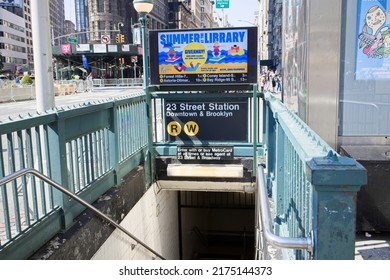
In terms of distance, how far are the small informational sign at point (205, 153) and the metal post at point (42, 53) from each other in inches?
103

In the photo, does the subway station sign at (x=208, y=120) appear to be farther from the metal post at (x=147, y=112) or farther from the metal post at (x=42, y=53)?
the metal post at (x=42, y=53)

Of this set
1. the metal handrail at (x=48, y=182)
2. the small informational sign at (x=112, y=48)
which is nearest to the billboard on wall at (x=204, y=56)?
the metal handrail at (x=48, y=182)

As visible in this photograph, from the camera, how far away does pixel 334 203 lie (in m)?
1.66

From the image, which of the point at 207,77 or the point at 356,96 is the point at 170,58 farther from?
the point at 356,96

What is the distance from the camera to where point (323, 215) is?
169cm

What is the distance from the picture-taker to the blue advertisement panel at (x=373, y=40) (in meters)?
4.55

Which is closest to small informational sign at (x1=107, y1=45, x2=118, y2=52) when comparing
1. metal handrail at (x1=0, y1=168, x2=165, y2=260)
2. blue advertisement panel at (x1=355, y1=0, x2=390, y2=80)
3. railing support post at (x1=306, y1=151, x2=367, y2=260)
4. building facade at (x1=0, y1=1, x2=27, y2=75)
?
building facade at (x1=0, y1=1, x2=27, y2=75)

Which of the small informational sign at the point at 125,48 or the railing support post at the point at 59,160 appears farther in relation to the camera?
the small informational sign at the point at 125,48

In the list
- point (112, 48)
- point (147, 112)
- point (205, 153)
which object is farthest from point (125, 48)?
point (205, 153)

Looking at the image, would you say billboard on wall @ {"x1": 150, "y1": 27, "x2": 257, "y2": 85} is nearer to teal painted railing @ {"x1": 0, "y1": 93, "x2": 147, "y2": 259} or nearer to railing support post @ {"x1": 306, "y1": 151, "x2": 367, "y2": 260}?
teal painted railing @ {"x1": 0, "y1": 93, "x2": 147, "y2": 259}

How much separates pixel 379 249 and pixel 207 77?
408 cm

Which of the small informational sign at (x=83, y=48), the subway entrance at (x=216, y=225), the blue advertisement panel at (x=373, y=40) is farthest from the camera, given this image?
the small informational sign at (x=83, y=48)

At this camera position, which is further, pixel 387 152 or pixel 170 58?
pixel 170 58

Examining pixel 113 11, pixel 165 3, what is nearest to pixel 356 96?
pixel 113 11
